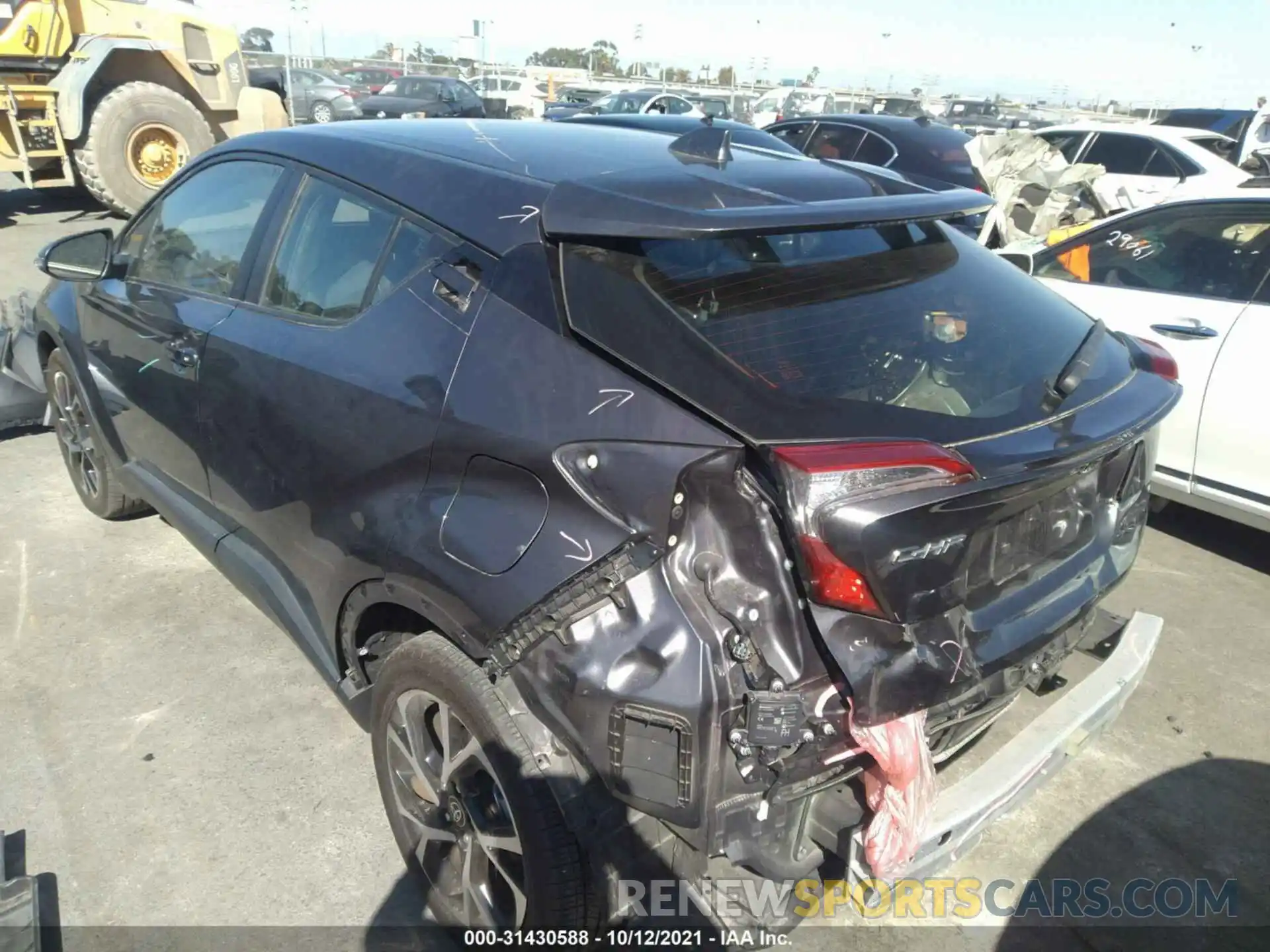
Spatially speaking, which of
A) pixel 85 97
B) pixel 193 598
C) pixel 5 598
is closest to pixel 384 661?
pixel 193 598

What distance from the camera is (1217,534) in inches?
184

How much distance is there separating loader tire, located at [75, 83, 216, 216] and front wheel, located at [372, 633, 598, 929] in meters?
10.3

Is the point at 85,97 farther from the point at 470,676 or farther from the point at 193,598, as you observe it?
the point at 470,676

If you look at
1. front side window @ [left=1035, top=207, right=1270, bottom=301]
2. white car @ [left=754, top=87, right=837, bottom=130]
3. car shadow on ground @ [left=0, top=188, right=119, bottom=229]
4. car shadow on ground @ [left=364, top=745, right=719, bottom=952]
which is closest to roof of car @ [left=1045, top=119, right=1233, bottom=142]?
front side window @ [left=1035, top=207, right=1270, bottom=301]

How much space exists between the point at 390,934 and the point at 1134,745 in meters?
Result: 2.41

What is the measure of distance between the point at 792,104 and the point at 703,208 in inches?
1037

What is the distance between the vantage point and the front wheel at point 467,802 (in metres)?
1.93

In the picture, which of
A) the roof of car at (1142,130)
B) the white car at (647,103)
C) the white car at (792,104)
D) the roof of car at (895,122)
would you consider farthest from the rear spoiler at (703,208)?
the white car at (792,104)

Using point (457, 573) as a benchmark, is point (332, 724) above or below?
below

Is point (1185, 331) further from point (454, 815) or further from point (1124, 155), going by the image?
point (1124, 155)

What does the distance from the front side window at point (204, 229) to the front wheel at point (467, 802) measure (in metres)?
1.48

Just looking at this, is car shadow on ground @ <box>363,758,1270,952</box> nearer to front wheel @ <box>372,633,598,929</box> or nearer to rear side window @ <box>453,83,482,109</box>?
front wheel @ <box>372,633,598,929</box>

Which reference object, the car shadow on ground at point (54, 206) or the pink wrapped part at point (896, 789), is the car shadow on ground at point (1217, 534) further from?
the car shadow on ground at point (54, 206)

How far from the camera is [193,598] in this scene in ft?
12.4
